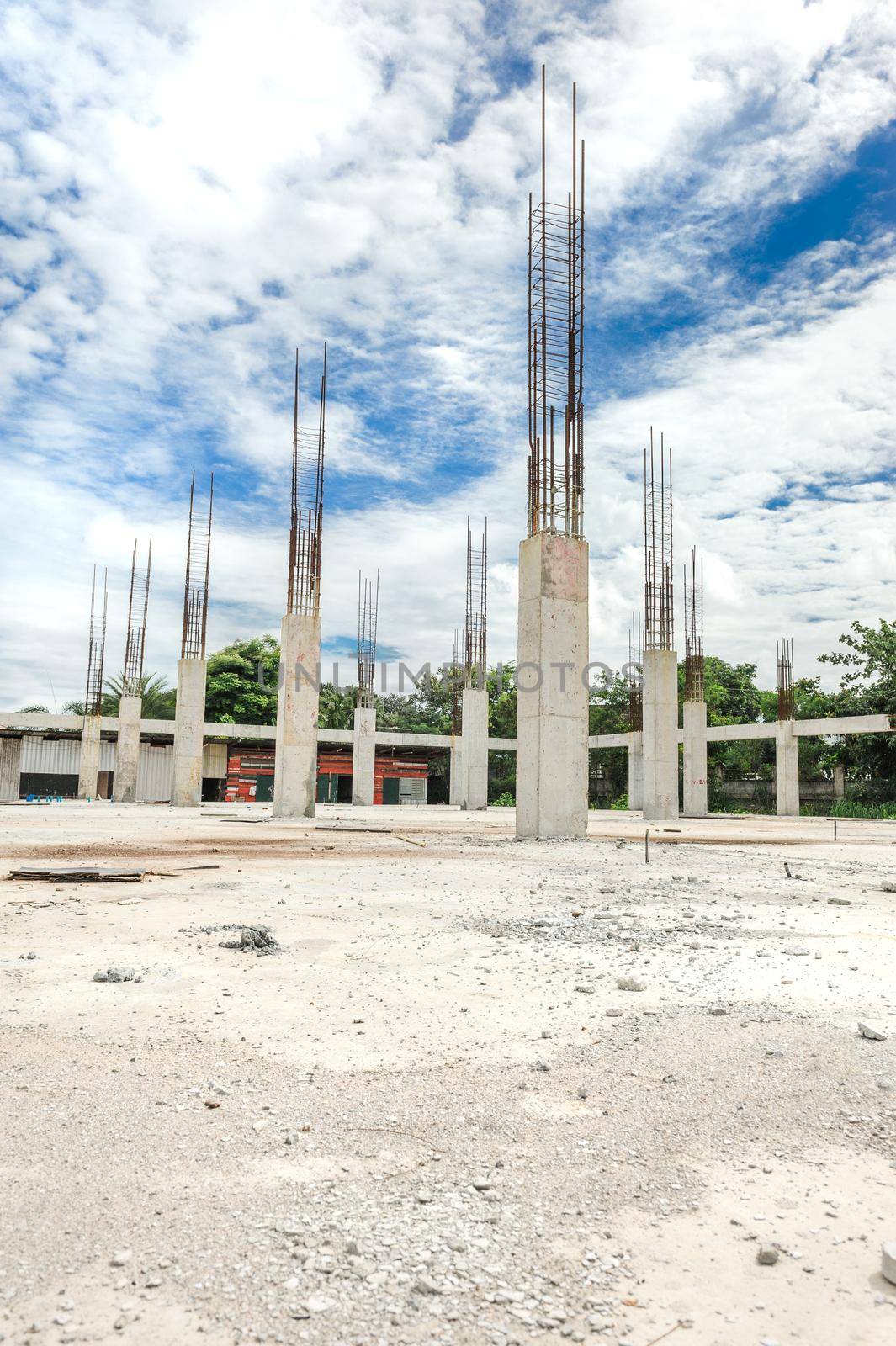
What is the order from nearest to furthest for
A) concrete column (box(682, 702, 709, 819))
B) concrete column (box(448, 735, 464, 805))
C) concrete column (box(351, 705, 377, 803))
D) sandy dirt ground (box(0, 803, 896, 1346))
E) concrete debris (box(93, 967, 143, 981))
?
sandy dirt ground (box(0, 803, 896, 1346)) < concrete debris (box(93, 967, 143, 981)) < concrete column (box(682, 702, 709, 819)) < concrete column (box(351, 705, 377, 803)) < concrete column (box(448, 735, 464, 805))

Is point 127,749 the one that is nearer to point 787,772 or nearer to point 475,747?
point 475,747

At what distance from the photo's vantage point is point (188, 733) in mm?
29047

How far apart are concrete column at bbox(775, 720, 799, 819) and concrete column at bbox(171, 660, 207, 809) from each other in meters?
20.3

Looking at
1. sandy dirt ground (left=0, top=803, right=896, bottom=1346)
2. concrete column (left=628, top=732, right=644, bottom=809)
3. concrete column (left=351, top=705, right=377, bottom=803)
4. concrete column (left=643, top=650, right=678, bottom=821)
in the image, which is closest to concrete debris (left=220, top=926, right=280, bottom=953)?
sandy dirt ground (left=0, top=803, right=896, bottom=1346)

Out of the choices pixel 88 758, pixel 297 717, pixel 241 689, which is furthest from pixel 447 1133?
pixel 241 689

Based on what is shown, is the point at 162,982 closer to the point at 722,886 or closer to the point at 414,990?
the point at 414,990

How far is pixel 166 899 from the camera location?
7.12 meters

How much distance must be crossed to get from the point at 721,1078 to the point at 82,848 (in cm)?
1011

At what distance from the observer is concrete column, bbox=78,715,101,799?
1359 inches

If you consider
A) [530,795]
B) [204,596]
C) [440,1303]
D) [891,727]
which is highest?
[204,596]

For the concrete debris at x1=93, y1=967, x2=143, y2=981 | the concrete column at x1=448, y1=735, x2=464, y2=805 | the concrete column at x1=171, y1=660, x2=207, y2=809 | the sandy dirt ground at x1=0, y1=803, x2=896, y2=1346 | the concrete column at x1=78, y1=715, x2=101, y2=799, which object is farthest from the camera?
the concrete column at x1=448, y1=735, x2=464, y2=805

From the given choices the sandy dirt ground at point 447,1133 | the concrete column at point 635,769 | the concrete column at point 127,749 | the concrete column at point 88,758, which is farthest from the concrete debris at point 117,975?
the concrete column at point 88,758

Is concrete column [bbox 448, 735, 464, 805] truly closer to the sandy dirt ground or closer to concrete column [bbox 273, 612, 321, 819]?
concrete column [bbox 273, 612, 321, 819]

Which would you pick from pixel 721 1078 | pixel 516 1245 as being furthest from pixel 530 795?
pixel 516 1245
